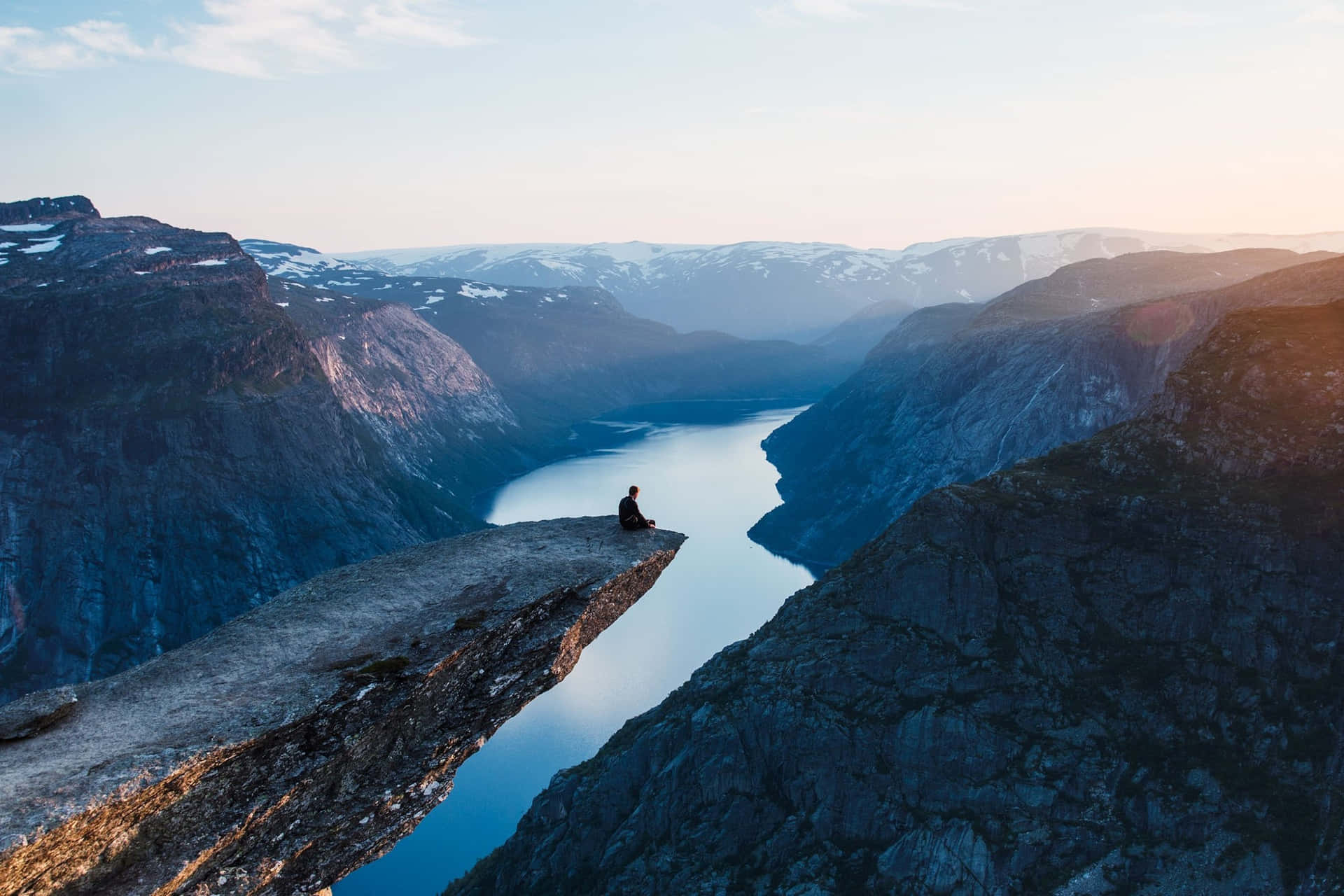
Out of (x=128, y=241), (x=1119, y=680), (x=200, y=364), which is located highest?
(x=128, y=241)

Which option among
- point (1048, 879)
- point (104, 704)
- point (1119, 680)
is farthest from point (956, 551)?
point (104, 704)

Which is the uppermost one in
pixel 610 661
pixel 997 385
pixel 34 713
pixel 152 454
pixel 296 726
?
pixel 34 713

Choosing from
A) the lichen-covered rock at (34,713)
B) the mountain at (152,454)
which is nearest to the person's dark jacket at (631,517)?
the lichen-covered rock at (34,713)

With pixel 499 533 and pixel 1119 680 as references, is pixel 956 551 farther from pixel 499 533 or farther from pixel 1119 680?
pixel 499 533

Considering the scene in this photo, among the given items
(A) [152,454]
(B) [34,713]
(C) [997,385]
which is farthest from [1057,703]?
(A) [152,454]

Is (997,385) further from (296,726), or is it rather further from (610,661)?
(296,726)

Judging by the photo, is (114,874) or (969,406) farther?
(969,406)
